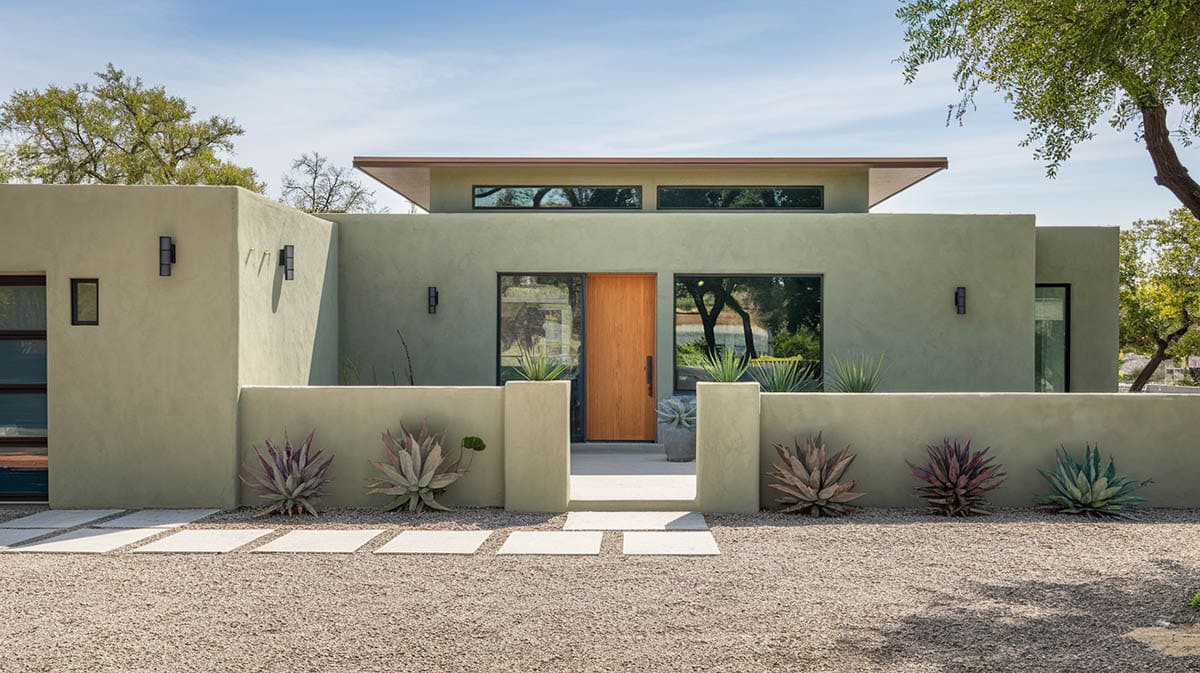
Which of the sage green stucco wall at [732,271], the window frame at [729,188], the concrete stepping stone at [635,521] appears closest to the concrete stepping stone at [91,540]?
the concrete stepping stone at [635,521]

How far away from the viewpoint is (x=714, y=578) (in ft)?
20.6

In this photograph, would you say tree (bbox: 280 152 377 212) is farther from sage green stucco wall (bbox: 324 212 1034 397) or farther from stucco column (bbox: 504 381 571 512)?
stucco column (bbox: 504 381 571 512)

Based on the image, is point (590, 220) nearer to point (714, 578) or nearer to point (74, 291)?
point (74, 291)

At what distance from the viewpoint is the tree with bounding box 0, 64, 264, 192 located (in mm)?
32219

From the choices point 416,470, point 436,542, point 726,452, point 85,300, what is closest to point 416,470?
point 416,470

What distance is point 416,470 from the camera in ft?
28.1

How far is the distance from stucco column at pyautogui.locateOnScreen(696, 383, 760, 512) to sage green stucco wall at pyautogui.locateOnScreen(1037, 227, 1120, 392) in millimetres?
6966

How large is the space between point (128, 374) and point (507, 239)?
5085mm

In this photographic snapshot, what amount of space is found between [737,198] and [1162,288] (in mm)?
17979

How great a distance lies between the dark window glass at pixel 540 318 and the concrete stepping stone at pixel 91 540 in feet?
17.9

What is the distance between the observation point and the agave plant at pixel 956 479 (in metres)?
8.41

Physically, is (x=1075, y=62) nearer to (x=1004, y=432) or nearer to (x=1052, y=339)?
(x=1004, y=432)

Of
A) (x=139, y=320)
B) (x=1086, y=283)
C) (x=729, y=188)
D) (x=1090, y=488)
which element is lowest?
(x=1090, y=488)

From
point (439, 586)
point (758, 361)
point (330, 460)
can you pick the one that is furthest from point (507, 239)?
point (439, 586)
